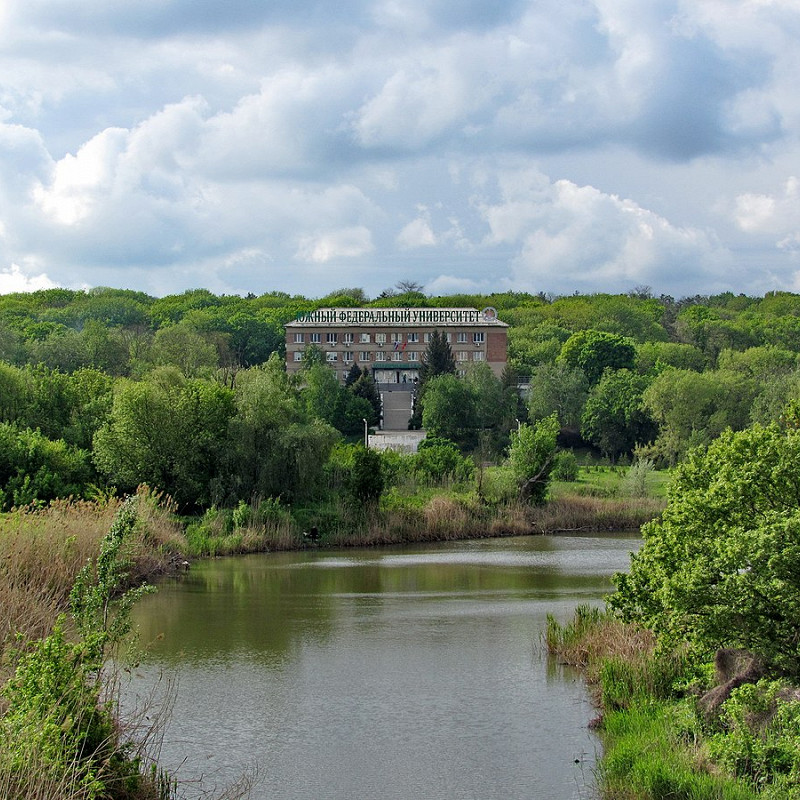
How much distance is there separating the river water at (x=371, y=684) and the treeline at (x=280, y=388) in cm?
1157

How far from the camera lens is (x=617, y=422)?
277 ft

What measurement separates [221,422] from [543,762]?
34960 millimetres

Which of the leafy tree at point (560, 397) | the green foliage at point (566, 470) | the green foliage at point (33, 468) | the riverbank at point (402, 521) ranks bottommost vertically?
the riverbank at point (402, 521)

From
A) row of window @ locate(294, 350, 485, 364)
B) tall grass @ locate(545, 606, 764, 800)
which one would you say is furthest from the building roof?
tall grass @ locate(545, 606, 764, 800)

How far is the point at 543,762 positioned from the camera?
16094 mm

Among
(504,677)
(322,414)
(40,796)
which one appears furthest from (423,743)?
(322,414)

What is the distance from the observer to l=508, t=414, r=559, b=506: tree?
51.9m

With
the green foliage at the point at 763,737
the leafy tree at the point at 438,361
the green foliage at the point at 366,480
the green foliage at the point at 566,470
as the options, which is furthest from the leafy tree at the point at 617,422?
the green foliage at the point at 763,737

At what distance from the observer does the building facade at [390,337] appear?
4692 inches

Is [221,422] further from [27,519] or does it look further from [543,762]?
[543,762]

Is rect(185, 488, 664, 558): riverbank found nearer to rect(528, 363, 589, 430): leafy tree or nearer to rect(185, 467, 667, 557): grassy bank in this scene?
rect(185, 467, 667, 557): grassy bank

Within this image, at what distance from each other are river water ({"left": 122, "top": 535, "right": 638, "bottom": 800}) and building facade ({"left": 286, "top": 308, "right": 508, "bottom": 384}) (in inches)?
3266

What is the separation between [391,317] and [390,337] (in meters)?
2.54

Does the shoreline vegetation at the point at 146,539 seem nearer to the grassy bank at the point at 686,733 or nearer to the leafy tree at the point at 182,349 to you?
the grassy bank at the point at 686,733
